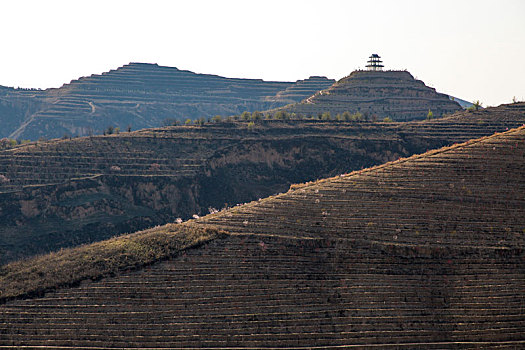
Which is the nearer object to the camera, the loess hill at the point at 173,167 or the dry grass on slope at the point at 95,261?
the dry grass on slope at the point at 95,261

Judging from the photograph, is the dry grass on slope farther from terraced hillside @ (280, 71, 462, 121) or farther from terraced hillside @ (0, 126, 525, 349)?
terraced hillside @ (280, 71, 462, 121)

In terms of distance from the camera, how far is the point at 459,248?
57.9m

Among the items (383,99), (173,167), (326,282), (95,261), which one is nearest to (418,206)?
(326,282)

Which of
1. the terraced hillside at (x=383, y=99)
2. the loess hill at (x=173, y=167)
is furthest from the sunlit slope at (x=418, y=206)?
the terraced hillside at (x=383, y=99)

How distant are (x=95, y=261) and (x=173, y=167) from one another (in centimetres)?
5651

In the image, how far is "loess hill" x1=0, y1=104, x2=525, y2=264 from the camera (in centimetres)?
9700

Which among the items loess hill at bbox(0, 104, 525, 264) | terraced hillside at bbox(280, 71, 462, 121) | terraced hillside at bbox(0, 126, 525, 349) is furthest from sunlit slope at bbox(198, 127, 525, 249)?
terraced hillside at bbox(280, 71, 462, 121)

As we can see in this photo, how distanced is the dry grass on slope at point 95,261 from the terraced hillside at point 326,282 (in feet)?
1.34

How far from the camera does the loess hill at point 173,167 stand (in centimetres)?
9700

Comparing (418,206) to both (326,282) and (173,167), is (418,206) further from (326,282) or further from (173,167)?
(173,167)

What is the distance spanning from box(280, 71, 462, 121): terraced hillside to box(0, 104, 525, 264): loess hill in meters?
31.3

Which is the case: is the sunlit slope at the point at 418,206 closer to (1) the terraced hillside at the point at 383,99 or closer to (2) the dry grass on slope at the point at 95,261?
(2) the dry grass on slope at the point at 95,261

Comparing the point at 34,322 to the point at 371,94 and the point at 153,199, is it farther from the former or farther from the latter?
the point at 371,94

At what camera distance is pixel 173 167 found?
11419 cm
